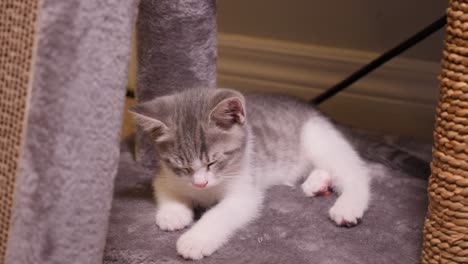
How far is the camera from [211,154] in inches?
52.6

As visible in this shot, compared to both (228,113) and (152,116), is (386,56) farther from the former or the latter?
(152,116)

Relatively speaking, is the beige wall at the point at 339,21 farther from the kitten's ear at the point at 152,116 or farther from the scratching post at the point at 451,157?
the scratching post at the point at 451,157

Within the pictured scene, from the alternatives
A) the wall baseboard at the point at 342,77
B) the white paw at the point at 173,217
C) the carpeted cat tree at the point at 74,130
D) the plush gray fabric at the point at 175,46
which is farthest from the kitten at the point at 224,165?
the wall baseboard at the point at 342,77

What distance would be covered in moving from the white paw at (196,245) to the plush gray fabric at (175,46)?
0.51m

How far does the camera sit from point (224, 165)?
1378mm

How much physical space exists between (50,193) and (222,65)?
1.42 meters

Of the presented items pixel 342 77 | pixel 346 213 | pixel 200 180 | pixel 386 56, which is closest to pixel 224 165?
pixel 200 180

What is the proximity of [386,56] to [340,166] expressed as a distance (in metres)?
0.47

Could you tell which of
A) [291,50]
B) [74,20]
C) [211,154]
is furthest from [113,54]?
[291,50]

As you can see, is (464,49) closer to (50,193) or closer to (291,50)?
(50,193)

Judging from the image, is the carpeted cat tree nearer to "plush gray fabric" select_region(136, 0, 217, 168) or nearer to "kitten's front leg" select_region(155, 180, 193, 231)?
"kitten's front leg" select_region(155, 180, 193, 231)

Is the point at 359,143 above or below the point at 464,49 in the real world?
below

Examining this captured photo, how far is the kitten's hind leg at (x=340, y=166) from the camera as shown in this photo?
137cm

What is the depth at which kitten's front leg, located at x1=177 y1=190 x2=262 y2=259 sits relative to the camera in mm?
1209
